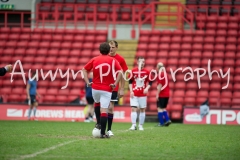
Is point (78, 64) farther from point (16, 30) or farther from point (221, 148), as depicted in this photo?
point (221, 148)

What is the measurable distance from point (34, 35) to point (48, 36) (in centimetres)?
80

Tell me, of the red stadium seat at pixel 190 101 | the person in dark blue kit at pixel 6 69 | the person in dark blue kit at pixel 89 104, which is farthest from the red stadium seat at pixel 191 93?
the person in dark blue kit at pixel 6 69

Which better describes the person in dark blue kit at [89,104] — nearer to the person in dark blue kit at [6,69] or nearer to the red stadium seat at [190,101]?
the red stadium seat at [190,101]

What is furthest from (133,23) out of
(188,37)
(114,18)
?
(188,37)

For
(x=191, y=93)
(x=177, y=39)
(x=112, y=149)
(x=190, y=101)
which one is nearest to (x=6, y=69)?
(x=112, y=149)

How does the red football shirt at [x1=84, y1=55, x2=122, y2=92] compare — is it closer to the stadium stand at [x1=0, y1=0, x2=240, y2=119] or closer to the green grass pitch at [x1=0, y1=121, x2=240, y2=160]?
the green grass pitch at [x1=0, y1=121, x2=240, y2=160]

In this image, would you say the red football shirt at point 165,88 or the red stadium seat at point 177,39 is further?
the red stadium seat at point 177,39

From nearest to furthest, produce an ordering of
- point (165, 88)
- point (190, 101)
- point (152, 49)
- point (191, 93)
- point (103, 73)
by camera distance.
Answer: point (103, 73) < point (165, 88) < point (190, 101) < point (191, 93) < point (152, 49)

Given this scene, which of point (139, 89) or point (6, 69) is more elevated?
point (6, 69)

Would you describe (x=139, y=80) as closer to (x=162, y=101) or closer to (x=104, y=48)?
(x=162, y=101)

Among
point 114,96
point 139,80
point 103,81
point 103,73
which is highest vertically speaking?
point 103,73

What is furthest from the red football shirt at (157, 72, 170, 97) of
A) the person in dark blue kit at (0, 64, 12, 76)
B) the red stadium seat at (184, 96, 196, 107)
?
the person in dark blue kit at (0, 64, 12, 76)

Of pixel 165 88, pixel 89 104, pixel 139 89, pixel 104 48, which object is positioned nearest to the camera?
pixel 104 48

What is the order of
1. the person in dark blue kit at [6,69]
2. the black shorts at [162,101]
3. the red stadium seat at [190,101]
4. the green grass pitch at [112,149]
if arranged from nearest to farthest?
the green grass pitch at [112,149]
the person in dark blue kit at [6,69]
the black shorts at [162,101]
the red stadium seat at [190,101]
